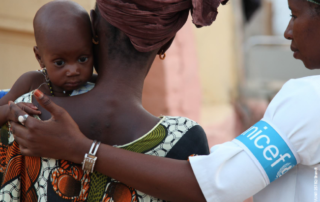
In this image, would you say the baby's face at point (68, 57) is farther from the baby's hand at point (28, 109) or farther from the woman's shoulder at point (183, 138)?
the woman's shoulder at point (183, 138)

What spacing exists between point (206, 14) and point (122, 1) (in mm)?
350

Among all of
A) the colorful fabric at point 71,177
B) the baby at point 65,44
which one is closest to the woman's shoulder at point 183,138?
the colorful fabric at point 71,177

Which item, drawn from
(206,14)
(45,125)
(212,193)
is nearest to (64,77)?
(45,125)

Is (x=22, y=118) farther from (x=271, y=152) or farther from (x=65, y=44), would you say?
(x=271, y=152)

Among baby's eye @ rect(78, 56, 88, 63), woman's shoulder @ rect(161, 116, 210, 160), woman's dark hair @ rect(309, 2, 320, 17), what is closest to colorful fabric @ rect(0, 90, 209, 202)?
woman's shoulder @ rect(161, 116, 210, 160)

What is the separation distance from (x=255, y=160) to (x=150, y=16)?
0.66 m

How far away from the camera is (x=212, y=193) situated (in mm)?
1385

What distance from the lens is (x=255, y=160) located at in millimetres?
1361

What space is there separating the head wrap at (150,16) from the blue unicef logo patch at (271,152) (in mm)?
525

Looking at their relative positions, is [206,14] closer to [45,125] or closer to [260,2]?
[45,125]

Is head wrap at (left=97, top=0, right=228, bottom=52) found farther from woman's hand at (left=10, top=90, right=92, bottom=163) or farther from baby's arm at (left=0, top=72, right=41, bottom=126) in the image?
baby's arm at (left=0, top=72, right=41, bottom=126)

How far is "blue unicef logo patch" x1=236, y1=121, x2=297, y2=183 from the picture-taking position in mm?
1361

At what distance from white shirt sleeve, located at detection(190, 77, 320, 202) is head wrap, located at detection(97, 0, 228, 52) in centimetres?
49

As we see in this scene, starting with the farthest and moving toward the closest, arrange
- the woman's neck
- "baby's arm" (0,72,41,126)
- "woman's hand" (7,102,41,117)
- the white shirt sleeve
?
"baby's arm" (0,72,41,126) → the woman's neck → "woman's hand" (7,102,41,117) → the white shirt sleeve
